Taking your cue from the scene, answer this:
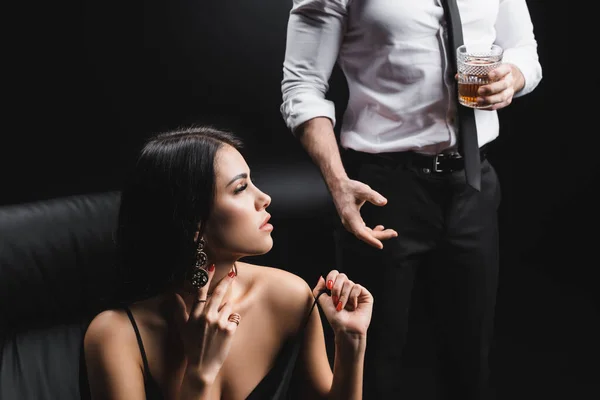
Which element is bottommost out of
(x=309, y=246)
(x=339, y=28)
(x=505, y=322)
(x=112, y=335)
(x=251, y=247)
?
(x=505, y=322)

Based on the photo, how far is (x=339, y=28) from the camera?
1.98 metres

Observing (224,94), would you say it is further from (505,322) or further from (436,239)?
(436,239)

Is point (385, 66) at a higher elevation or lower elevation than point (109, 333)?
higher

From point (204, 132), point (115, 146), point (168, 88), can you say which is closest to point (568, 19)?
point (168, 88)

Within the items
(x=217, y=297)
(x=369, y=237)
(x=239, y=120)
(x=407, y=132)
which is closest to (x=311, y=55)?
(x=407, y=132)

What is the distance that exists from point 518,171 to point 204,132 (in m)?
2.39

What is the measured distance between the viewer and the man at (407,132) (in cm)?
194

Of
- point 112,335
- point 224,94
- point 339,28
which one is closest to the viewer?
point 112,335

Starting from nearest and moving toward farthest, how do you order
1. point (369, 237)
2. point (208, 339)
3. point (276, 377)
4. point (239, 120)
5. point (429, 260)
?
point (208, 339) → point (276, 377) → point (369, 237) → point (429, 260) → point (239, 120)

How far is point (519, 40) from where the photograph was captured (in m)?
2.16

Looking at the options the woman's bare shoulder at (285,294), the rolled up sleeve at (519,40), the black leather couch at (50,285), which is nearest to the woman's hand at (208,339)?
the woman's bare shoulder at (285,294)

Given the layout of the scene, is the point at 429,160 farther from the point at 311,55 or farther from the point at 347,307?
the point at 347,307

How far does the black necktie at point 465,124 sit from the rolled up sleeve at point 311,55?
0.26m

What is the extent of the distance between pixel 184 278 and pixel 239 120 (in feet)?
7.02
